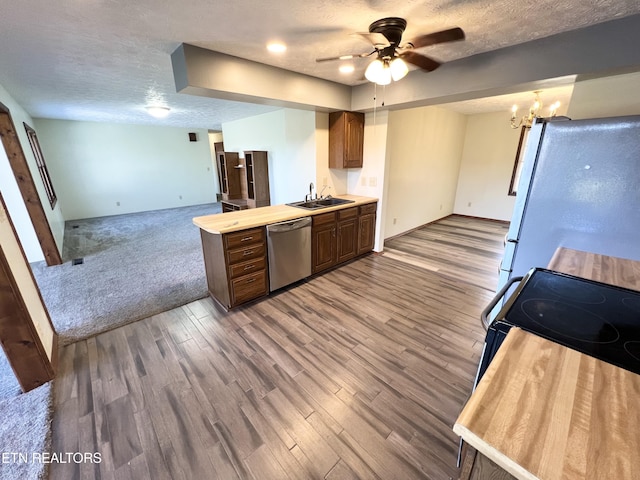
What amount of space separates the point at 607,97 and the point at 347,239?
2.78 metres

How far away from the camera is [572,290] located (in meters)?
1.18

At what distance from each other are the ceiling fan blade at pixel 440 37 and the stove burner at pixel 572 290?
147 centimetres

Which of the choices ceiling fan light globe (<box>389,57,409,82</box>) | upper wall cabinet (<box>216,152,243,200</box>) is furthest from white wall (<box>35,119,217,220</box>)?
ceiling fan light globe (<box>389,57,409,82</box>)

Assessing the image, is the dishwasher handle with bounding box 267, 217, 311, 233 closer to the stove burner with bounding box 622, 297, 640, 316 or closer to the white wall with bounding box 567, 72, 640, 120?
the stove burner with bounding box 622, 297, 640, 316

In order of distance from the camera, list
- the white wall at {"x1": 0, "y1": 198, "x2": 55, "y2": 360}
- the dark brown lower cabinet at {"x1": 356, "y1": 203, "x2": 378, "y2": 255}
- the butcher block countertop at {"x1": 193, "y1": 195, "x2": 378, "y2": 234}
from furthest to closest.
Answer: the dark brown lower cabinet at {"x1": 356, "y1": 203, "x2": 378, "y2": 255} → the butcher block countertop at {"x1": 193, "y1": 195, "x2": 378, "y2": 234} → the white wall at {"x1": 0, "y1": 198, "x2": 55, "y2": 360}

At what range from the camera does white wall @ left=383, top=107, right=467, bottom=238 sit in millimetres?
4520

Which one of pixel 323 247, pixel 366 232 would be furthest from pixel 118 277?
pixel 366 232

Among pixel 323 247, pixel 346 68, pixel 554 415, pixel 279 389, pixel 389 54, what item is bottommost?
pixel 279 389

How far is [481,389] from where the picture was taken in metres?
0.69

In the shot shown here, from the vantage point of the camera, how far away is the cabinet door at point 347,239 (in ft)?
11.8

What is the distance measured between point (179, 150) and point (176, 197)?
1.41 meters

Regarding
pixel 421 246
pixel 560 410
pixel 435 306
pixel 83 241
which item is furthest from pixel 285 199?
pixel 560 410

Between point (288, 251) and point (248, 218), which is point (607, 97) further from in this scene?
point (248, 218)

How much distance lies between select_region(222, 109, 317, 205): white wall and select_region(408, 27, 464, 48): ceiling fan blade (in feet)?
7.30
